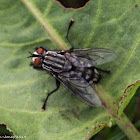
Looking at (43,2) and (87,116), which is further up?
(43,2)

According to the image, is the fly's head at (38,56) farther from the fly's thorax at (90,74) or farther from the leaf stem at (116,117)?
the leaf stem at (116,117)

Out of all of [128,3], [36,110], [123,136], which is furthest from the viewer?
[123,136]

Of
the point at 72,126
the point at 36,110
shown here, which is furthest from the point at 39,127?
the point at 72,126

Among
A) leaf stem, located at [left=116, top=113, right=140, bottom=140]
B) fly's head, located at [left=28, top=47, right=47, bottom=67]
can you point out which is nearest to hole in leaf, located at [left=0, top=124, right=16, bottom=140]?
fly's head, located at [left=28, top=47, right=47, bottom=67]

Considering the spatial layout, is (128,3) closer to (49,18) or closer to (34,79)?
(49,18)

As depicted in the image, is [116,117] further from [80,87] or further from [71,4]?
[71,4]

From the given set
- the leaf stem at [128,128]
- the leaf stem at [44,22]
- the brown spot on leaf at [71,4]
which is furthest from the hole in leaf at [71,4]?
the leaf stem at [128,128]

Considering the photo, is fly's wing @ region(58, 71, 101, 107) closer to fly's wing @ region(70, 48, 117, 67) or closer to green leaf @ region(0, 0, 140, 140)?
green leaf @ region(0, 0, 140, 140)
